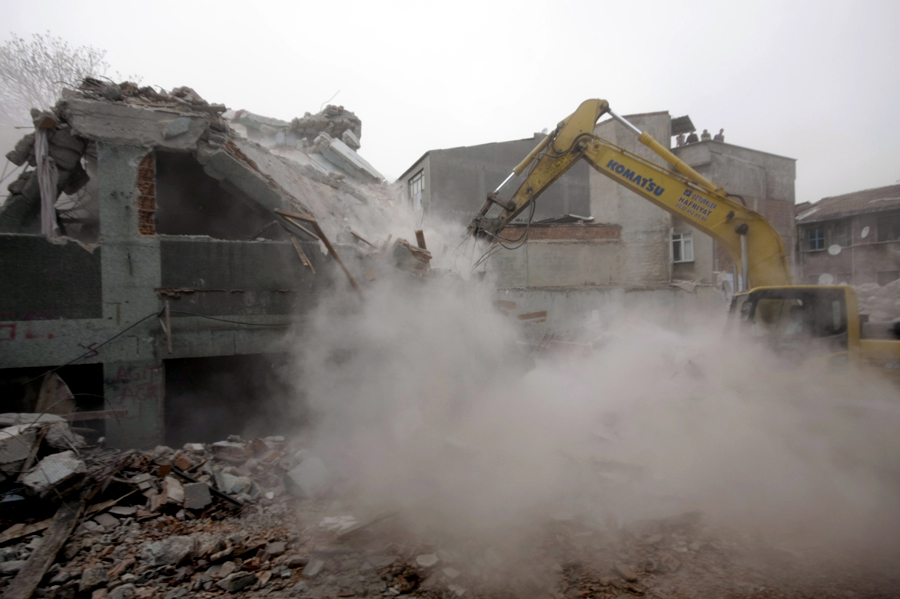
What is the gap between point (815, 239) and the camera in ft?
76.3

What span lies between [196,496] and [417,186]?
63.5 feet

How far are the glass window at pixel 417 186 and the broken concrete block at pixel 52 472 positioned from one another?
17.8 meters

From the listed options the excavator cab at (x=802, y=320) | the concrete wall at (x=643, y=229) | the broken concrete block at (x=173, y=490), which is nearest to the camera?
the broken concrete block at (x=173, y=490)

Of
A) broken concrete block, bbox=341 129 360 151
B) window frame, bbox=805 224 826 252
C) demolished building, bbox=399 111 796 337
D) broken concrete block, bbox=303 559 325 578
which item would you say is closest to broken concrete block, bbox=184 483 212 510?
broken concrete block, bbox=303 559 325 578

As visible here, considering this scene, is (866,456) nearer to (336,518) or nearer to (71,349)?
(336,518)

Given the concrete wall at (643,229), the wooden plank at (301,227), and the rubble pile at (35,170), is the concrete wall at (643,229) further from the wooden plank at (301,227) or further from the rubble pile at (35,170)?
the rubble pile at (35,170)

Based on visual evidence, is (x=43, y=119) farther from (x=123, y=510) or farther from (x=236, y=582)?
(x=236, y=582)

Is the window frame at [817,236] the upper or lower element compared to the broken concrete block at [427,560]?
upper

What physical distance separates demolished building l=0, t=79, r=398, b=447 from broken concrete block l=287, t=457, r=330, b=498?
6.72ft

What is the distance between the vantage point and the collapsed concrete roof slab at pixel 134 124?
5.80m

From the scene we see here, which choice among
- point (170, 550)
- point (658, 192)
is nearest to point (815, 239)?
point (658, 192)

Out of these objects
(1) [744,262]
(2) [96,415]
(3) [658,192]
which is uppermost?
(3) [658,192]

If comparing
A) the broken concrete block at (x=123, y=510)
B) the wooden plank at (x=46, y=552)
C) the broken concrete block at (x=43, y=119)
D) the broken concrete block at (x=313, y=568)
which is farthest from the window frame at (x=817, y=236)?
the wooden plank at (x=46, y=552)

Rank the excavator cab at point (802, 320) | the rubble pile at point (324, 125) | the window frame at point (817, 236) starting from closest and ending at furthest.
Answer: the excavator cab at point (802, 320)
the rubble pile at point (324, 125)
the window frame at point (817, 236)
